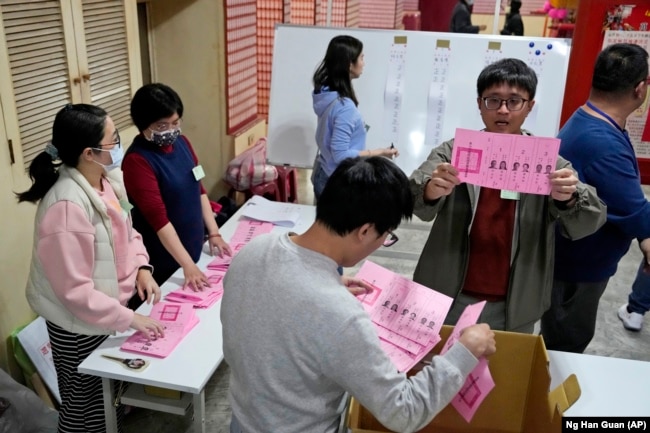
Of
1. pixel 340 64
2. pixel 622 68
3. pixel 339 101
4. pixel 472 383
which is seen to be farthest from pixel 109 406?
pixel 622 68

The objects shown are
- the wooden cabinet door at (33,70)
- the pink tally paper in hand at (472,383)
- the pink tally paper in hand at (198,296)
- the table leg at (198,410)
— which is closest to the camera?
the pink tally paper in hand at (472,383)

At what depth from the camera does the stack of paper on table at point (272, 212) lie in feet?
9.53

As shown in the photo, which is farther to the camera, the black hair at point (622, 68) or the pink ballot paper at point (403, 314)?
the black hair at point (622, 68)

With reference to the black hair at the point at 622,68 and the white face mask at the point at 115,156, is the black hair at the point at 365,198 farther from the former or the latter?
the black hair at the point at 622,68

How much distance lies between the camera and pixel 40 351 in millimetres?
2521

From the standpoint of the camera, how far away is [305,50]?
363cm

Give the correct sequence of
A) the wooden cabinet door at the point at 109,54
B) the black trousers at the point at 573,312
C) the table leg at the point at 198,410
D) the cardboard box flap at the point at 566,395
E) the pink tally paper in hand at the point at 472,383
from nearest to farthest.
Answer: the cardboard box flap at the point at 566,395 → the pink tally paper in hand at the point at 472,383 → the table leg at the point at 198,410 → the black trousers at the point at 573,312 → the wooden cabinet door at the point at 109,54

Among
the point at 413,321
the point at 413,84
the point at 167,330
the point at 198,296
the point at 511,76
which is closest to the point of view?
the point at 413,321

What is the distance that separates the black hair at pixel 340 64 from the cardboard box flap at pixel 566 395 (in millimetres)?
1956

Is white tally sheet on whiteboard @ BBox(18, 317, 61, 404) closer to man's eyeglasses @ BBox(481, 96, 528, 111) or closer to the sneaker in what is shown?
man's eyeglasses @ BBox(481, 96, 528, 111)

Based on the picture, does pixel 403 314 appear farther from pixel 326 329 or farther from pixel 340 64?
pixel 340 64

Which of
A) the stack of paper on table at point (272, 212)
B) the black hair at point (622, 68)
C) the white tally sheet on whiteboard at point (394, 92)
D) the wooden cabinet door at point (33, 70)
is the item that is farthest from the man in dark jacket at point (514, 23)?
the wooden cabinet door at point (33, 70)

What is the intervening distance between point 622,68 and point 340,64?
55.1 inches

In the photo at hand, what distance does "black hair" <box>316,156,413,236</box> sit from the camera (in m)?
1.10
